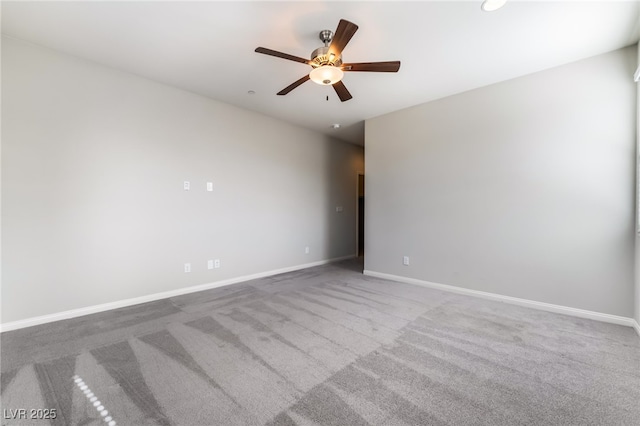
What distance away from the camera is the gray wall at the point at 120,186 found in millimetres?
2463

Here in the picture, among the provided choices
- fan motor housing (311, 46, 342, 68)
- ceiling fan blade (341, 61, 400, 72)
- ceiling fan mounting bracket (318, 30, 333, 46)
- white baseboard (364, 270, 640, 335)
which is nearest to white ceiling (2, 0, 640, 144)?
ceiling fan mounting bracket (318, 30, 333, 46)

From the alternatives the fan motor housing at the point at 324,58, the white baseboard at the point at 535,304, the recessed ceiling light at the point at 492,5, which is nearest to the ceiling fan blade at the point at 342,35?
the fan motor housing at the point at 324,58

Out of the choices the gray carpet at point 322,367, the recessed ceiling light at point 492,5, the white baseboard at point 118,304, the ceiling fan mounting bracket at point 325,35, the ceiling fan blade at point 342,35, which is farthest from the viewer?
the white baseboard at point 118,304

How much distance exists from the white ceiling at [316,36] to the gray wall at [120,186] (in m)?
0.40

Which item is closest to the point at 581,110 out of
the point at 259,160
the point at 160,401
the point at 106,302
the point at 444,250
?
the point at 444,250

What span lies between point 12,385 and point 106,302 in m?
1.34

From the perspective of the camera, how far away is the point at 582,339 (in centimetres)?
227

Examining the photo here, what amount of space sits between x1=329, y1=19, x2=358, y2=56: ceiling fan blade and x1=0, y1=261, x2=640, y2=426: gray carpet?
238 centimetres

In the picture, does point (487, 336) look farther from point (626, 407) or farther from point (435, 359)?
point (626, 407)

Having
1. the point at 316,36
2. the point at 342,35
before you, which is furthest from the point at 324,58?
the point at 316,36

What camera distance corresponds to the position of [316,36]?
2342 millimetres

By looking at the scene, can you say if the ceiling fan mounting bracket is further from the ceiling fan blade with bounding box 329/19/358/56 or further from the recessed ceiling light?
the recessed ceiling light

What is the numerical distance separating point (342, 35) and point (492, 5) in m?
1.22

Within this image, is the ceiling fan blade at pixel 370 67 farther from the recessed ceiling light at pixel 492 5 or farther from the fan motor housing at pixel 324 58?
the recessed ceiling light at pixel 492 5
